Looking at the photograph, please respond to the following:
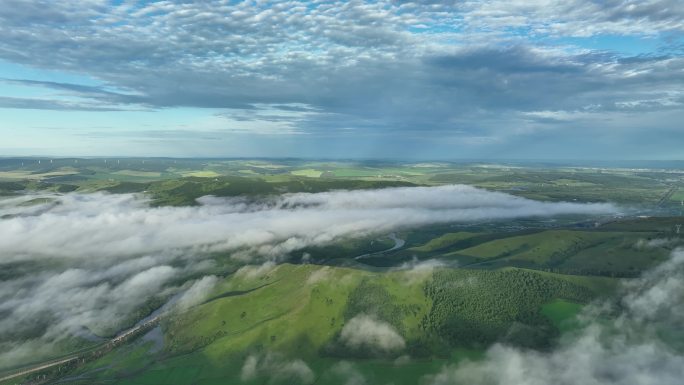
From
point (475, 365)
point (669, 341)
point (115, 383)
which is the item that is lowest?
point (115, 383)

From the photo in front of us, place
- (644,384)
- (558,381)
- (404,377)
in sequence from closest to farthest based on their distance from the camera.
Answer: (644,384), (558,381), (404,377)

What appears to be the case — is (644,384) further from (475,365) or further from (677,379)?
(475,365)

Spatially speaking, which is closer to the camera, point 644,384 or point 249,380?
point 644,384

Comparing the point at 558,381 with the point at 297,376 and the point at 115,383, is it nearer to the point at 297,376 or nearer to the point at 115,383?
the point at 297,376

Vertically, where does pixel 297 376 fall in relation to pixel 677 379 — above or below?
below

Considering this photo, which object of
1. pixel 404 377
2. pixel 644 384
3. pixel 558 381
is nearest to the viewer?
pixel 644 384

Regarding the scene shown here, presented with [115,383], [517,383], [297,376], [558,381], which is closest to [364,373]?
[297,376]

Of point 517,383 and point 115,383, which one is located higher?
point 517,383

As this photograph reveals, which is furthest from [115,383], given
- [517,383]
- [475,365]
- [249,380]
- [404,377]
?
[517,383]

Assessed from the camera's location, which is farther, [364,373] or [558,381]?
[364,373]
